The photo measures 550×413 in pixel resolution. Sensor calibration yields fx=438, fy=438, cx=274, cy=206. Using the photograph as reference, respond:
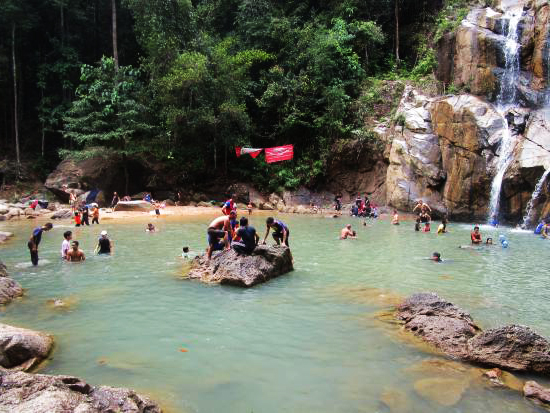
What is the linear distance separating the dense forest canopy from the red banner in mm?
526

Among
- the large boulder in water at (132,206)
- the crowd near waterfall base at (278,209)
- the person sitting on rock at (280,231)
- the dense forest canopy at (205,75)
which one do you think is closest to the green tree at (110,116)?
the dense forest canopy at (205,75)

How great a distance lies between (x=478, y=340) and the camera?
676 centimetres

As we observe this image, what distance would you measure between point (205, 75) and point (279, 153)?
760 centimetres

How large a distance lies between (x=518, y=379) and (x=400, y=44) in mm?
35120

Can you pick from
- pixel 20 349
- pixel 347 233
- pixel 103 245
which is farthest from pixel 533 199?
pixel 20 349

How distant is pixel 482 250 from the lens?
16172 mm

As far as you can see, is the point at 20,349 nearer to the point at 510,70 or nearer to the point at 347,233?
the point at 347,233

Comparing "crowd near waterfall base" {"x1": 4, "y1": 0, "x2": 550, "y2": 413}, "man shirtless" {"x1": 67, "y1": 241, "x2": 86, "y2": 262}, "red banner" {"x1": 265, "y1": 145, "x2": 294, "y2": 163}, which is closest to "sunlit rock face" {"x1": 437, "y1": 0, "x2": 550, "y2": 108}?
"crowd near waterfall base" {"x1": 4, "y1": 0, "x2": 550, "y2": 413}

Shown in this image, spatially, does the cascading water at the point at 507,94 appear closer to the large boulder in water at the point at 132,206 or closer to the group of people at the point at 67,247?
the group of people at the point at 67,247

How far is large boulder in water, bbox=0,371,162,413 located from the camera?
378 cm

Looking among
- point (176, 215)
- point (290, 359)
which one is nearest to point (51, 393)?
point (290, 359)

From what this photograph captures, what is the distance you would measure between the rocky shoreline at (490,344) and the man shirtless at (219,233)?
6.27m

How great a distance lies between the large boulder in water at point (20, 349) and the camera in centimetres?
596

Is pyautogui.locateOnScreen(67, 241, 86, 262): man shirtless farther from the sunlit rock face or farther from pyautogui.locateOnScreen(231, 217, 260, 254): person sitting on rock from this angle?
the sunlit rock face
